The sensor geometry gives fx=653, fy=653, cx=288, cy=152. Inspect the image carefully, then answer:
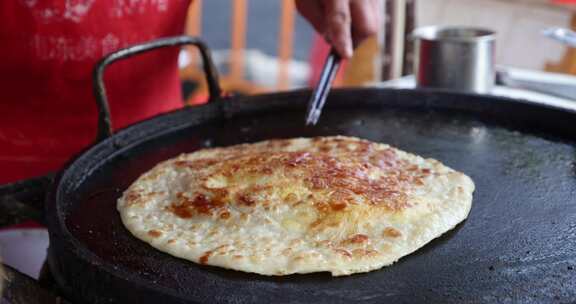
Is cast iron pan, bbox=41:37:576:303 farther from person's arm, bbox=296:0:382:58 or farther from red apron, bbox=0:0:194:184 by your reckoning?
red apron, bbox=0:0:194:184

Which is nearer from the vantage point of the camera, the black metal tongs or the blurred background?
the black metal tongs

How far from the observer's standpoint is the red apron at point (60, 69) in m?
1.77

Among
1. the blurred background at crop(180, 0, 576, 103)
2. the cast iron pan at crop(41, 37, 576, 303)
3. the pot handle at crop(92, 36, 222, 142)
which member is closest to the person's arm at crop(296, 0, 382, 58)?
the cast iron pan at crop(41, 37, 576, 303)

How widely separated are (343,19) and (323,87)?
19 cm

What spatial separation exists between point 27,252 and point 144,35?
69cm

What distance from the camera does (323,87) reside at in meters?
1.73

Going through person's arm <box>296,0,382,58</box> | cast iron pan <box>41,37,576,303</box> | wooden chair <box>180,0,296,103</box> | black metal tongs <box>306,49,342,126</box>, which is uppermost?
person's arm <box>296,0,382,58</box>

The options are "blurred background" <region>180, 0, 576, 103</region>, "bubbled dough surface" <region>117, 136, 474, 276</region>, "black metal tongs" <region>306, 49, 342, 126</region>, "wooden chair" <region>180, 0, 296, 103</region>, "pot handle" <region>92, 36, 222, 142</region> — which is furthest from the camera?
"wooden chair" <region>180, 0, 296, 103</region>

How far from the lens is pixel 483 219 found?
1.27 m

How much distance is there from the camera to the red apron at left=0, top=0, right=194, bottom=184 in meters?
1.77

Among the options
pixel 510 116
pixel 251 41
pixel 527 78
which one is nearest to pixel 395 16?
pixel 527 78

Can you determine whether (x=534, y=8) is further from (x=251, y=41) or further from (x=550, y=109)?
(x=251, y=41)

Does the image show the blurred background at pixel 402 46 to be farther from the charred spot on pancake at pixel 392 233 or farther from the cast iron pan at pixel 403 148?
the charred spot on pancake at pixel 392 233

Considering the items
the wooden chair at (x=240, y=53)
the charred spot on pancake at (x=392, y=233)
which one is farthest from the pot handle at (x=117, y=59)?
the wooden chair at (x=240, y=53)
